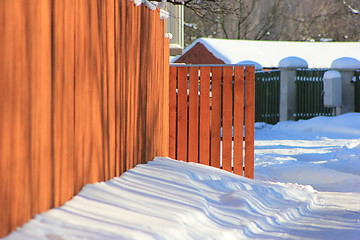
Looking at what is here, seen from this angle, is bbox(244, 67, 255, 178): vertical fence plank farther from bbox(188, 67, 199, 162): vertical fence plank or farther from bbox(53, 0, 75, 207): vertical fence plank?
bbox(53, 0, 75, 207): vertical fence plank

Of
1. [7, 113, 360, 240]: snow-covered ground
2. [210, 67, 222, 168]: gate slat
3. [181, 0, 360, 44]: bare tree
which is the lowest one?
[7, 113, 360, 240]: snow-covered ground

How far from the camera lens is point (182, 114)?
32.2ft

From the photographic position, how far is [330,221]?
7316mm

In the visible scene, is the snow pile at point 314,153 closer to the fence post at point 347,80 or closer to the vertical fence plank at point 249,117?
the vertical fence plank at point 249,117

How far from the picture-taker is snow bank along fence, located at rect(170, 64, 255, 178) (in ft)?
31.9

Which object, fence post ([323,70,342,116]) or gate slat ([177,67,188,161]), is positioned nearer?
gate slat ([177,67,188,161])

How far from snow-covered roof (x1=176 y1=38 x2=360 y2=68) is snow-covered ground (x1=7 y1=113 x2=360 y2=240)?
2131cm

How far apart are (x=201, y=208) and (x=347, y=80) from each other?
57.6ft

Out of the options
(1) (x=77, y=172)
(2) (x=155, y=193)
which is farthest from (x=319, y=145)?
(1) (x=77, y=172)

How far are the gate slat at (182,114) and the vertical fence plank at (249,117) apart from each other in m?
0.84

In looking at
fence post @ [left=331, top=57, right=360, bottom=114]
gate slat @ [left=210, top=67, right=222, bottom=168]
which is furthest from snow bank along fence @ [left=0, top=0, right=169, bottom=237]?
fence post @ [left=331, top=57, right=360, bottom=114]

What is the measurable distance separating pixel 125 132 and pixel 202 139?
296cm

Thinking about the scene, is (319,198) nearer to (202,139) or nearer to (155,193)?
(202,139)

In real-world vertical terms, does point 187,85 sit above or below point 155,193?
above
